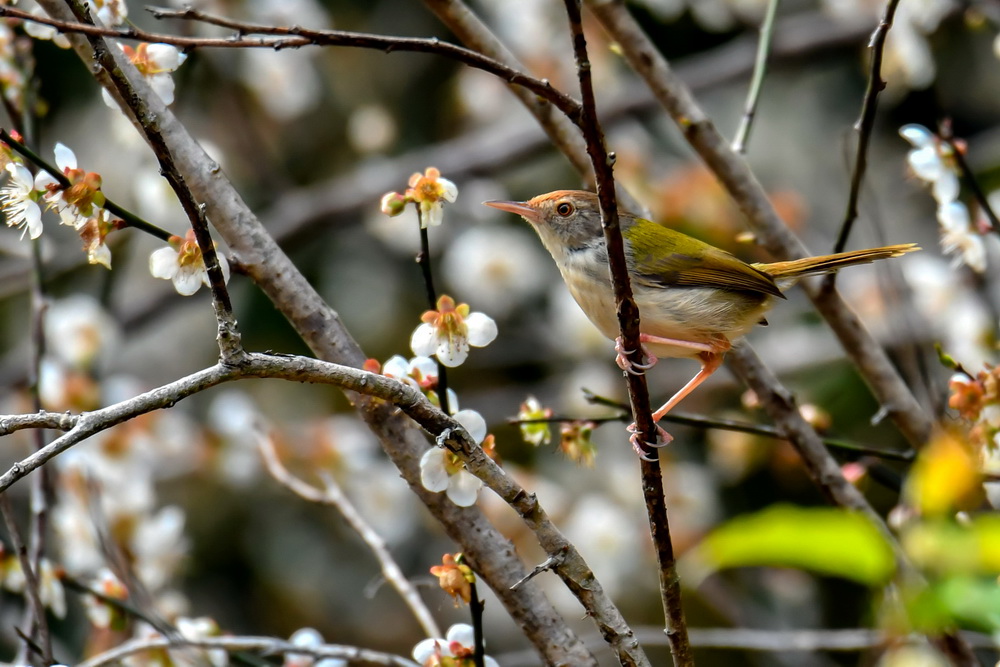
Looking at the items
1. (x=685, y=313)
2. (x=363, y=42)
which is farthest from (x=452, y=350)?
(x=685, y=313)

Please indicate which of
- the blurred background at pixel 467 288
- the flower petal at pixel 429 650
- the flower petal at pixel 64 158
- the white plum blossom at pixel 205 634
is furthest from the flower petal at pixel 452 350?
the blurred background at pixel 467 288

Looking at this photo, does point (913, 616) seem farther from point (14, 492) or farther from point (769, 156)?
point (769, 156)

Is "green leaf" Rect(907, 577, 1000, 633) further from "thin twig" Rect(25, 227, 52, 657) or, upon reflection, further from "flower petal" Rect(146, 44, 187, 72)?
"thin twig" Rect(25, 227, 52, 657)

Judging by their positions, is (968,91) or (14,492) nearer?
(14,492)

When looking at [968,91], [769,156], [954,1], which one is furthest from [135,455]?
[968,91]

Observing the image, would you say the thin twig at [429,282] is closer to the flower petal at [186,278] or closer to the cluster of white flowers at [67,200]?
the flower petal at [186,278]

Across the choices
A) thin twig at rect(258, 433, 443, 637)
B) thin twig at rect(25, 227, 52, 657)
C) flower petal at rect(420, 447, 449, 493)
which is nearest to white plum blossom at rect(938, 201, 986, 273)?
flower petal at rect(420, 447, 449, 493)

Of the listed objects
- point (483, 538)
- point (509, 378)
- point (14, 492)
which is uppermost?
point (509, 378)
